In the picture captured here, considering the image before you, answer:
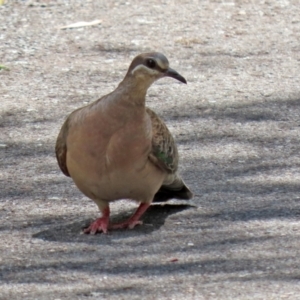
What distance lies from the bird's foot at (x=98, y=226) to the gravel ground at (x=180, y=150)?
75mm

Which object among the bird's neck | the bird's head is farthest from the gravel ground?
the bird's head

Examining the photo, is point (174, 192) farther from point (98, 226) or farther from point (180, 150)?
point (180, 150)

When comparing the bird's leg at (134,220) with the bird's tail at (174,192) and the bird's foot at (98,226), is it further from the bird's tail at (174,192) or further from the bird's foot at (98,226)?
the bird's tail at (174,192)

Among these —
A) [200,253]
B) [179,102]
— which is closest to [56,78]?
[179,102]

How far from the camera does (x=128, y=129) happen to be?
5.83 m

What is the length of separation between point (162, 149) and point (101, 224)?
64 centimetres

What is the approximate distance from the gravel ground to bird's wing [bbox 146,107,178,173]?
1.37ft

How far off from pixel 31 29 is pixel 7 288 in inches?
248

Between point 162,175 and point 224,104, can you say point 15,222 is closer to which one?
point 162,175

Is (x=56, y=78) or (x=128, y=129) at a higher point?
(x=128, y=129)

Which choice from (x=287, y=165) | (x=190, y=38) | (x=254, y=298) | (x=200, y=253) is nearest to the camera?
(x=254, y=298)

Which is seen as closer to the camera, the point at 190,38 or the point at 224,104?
the point at 224,104

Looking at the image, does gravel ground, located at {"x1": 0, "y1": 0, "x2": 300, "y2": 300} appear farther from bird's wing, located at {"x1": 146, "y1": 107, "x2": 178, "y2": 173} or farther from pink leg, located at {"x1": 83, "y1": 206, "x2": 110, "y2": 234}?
bird's wing, located at {"x1": 146, "y1": 107, "x2": 178, "y2": 173}

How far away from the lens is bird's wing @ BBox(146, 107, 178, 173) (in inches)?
238
